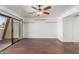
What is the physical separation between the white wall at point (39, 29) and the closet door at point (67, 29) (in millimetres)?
3252

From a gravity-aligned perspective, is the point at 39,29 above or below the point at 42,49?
above

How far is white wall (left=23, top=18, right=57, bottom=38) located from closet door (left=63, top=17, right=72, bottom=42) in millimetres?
3252

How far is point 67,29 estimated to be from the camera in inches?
416

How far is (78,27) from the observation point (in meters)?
10.5

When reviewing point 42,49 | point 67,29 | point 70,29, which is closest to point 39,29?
point 67,29

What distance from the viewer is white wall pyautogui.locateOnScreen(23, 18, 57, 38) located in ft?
45.2

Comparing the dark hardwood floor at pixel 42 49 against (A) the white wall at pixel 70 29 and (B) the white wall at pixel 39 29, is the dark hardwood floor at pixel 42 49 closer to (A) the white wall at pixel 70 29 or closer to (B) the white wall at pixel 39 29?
(A) the white wall at pixel 70 29

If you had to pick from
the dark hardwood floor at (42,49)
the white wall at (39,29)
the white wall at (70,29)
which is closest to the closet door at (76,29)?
the white wall at (70,29)

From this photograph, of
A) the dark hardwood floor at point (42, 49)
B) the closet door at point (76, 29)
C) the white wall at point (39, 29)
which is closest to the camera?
the dark hardwood floor at point (42, 49)

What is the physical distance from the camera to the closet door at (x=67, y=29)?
414 inches

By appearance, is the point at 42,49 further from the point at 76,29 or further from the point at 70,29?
the point at 76,29

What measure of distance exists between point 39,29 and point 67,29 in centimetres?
401
